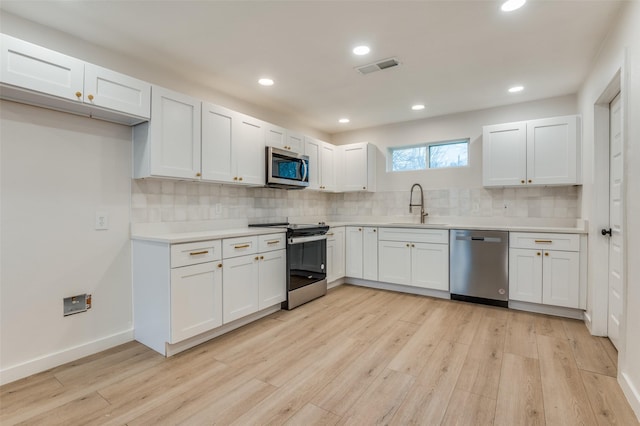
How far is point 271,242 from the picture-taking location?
3256 millimetres

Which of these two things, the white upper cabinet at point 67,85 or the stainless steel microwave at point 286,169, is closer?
the white upper cabinet at point 67,85

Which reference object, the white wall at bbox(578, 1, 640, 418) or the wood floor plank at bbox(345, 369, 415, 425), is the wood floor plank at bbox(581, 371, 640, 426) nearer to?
the white wall at bbox(578, 1, 640, 418)

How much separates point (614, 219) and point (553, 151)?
3.75 ft

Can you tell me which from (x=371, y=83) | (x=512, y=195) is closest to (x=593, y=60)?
(x=512, y=195)

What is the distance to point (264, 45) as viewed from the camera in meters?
2.48

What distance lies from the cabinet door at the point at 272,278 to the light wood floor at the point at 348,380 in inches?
11.9

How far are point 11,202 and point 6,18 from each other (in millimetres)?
1232

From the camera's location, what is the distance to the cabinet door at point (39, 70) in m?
1.84

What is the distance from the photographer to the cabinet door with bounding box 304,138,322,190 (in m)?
4.27

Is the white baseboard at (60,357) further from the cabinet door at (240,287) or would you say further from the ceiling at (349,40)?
the ceiling at (349,40)

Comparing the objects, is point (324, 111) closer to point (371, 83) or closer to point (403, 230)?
point (371, 83)

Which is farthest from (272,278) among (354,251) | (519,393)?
(519,393)

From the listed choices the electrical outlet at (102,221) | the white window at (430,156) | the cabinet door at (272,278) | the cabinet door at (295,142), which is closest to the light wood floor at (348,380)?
the cabinet door at (272,278)

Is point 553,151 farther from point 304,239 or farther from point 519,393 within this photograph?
point 304,239
